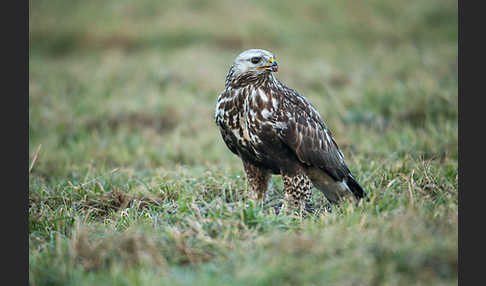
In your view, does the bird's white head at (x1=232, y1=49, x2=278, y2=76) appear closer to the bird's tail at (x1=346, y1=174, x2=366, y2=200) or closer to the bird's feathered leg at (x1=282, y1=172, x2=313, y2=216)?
the bird's feathered leg at (x1=282, y1=172, x2=313, y2=216)

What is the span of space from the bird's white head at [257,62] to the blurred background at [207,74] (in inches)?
66.2

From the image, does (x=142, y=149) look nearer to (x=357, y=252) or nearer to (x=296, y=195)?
(x=296, y=195)

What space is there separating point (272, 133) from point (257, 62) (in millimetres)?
608

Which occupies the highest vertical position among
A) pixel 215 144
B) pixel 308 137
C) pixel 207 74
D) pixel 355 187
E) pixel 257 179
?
pixel 207 74

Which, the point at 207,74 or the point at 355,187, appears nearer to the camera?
the point at 355,187

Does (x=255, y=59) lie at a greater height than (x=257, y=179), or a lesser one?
greater

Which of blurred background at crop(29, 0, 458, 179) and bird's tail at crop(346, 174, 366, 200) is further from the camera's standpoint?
blurred background at crop(29, 0, 458, 179)

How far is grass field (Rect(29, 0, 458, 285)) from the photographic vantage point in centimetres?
267

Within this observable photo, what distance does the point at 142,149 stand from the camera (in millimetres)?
6648

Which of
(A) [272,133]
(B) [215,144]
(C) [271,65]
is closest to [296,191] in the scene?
(A) [272,133]

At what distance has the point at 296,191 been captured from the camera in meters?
3.88

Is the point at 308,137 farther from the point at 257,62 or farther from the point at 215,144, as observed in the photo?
the point at 215,144

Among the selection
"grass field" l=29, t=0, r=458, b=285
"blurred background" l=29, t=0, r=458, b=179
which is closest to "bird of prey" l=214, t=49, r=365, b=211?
"grass field" l=29, t=0, r=458, b=285

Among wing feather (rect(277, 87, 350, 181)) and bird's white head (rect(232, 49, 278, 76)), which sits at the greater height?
bird's white head (rect(232, 49, 278, 76))
